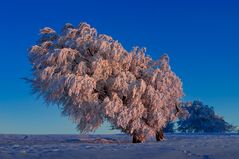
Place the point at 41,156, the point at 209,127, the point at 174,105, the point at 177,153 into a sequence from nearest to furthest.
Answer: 1. the point at 41,156
2. the point at 177,153
3. the point at 174,105
4. the point at 209,127

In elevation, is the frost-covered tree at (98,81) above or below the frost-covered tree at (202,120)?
below

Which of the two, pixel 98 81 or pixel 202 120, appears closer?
pixel 98 81

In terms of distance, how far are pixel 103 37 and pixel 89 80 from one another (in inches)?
160

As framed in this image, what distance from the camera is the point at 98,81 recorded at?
31.6 meters

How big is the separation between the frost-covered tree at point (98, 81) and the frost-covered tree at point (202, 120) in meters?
43.7

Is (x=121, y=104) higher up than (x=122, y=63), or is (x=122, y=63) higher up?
(x=122, y=63)

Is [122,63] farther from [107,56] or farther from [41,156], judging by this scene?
[41,156]

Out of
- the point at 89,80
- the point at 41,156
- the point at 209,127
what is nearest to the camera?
the point at 41,156

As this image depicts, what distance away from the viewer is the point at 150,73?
1282 inches

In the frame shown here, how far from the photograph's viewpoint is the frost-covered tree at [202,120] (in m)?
75.9

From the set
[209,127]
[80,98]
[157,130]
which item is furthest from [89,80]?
[209,127]

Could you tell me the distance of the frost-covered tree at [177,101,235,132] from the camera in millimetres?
75875

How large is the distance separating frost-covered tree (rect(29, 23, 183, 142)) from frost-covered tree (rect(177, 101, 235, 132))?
43737 millimetres

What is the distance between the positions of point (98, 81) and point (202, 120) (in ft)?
158
